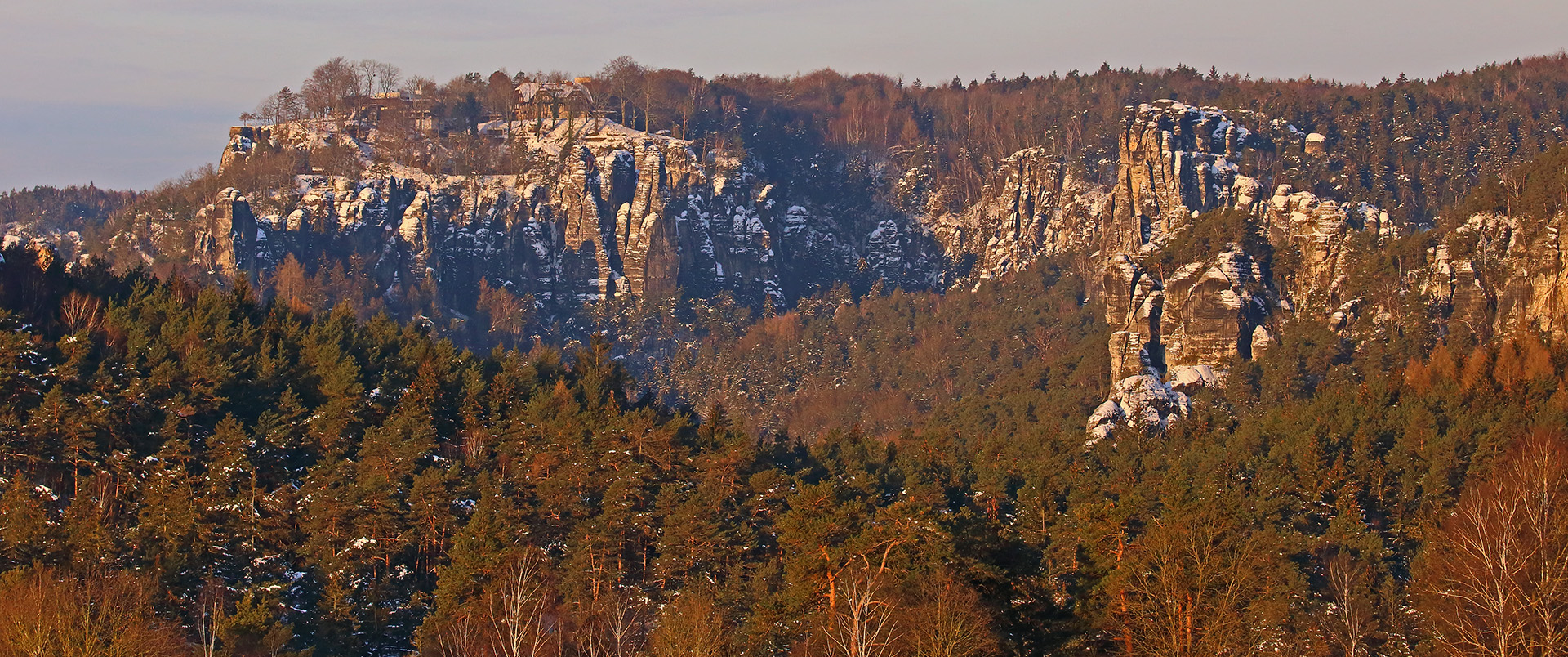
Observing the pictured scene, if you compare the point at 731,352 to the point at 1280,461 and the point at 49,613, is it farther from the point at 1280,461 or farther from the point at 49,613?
the point at 49,613

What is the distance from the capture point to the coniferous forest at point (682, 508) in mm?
45688

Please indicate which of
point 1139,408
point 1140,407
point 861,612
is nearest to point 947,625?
point 861,612

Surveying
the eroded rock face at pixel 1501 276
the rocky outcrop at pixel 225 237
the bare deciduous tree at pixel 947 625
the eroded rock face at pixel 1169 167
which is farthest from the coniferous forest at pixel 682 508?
the rocky outcrop at pixel 225 237

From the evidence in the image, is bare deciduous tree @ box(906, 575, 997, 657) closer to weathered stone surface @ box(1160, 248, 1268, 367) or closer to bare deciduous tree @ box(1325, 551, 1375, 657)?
bare deciduous tree @ box(1325, 551, 1375, 657)

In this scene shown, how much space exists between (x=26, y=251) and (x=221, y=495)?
3870cm

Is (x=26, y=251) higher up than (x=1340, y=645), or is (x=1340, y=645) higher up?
(x=26, y=251)

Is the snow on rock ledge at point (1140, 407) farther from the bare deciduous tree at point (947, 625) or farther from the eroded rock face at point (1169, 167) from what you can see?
the eroded rock face at point (1169, 167)

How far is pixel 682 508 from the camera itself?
6400cm

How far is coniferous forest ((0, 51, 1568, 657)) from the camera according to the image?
45.7m

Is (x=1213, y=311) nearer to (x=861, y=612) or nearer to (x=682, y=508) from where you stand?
(x=682, y=508)

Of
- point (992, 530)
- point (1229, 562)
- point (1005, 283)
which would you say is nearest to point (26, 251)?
point (992, 530)

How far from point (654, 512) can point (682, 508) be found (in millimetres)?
2207

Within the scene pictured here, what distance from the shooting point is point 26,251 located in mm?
95438

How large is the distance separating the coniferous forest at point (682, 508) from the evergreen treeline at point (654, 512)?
21 centimetres
